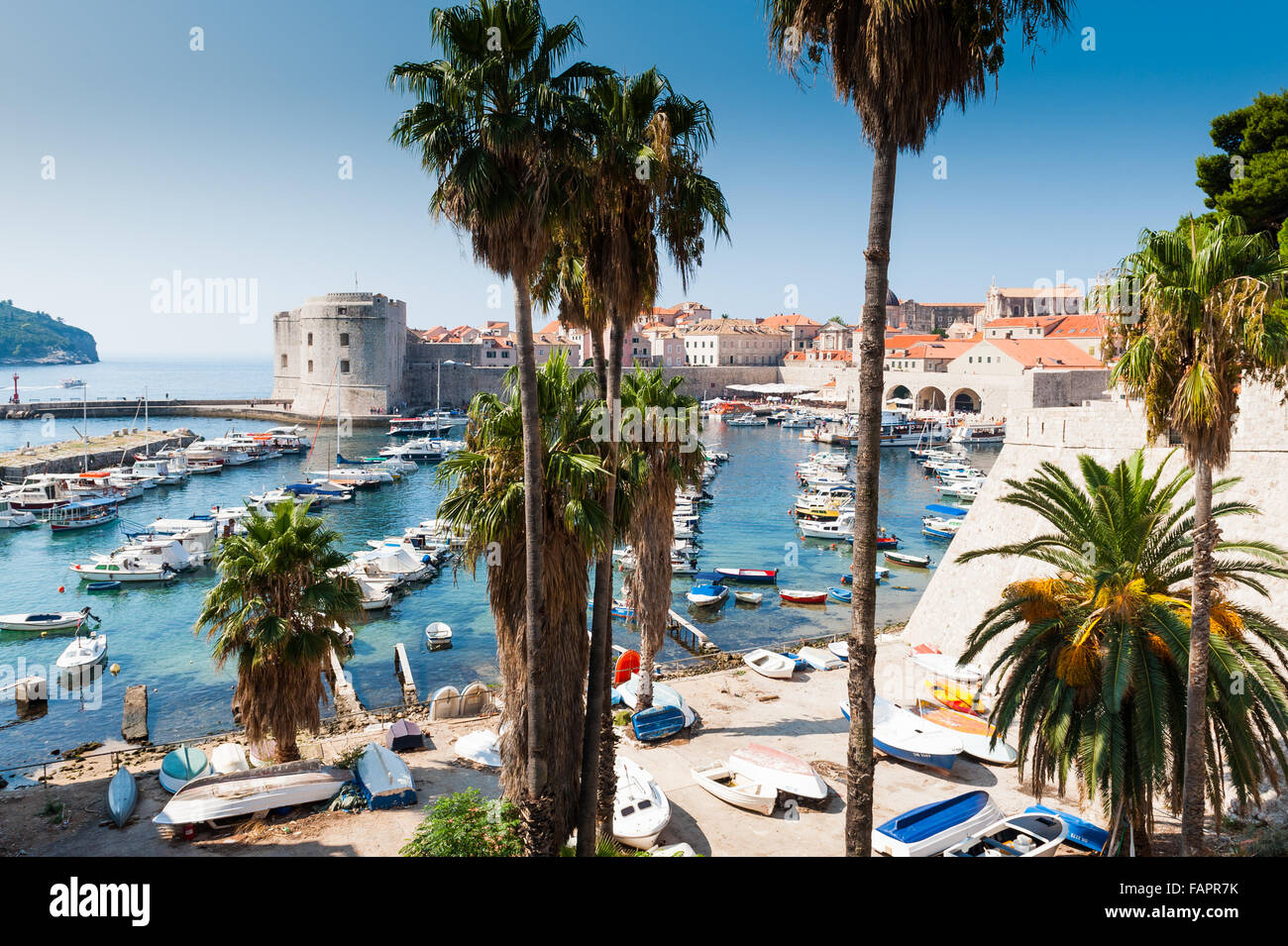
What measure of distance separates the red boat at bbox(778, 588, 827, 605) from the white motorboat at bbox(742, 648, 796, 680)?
11.9m

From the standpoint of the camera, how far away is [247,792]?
37.9ft

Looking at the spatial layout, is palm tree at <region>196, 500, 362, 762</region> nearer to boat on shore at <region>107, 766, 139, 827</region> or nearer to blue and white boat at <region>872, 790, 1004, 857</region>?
boat on shore at <region>107, 766, 139, 827</region>

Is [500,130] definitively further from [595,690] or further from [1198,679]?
[1198,679]

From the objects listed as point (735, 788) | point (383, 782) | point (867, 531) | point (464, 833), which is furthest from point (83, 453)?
point (867, 531)

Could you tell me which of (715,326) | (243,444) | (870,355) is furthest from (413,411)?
(870,355)

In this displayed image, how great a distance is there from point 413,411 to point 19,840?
3498 inches

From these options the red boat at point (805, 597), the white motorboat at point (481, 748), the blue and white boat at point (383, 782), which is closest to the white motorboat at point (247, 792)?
the blue and white boat at point (383, 782)

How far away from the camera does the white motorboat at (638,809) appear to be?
11117 mm

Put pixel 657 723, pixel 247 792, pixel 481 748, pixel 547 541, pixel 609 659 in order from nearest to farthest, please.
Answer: pixel 547 541
pixel 609 659
pixel 247 792
pixel 481 748
pixel 657 723

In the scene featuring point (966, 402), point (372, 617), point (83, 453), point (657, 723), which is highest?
point (966, 402)

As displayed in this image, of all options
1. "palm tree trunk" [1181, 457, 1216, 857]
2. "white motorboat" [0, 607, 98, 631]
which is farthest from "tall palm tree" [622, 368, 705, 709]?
"white motorboat" [0, 607, 98, 631]

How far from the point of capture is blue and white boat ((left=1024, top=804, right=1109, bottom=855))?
34.4 feet

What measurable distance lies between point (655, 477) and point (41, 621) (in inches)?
973

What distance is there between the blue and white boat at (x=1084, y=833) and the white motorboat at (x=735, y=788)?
359 cm
